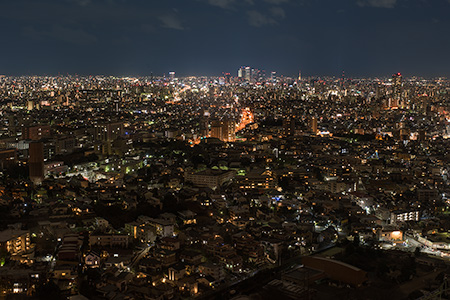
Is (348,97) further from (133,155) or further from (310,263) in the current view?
(310,263)

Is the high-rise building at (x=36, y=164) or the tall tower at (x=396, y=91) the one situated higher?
the tall tower at (x=396, y=91)

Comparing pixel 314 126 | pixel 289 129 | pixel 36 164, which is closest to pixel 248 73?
pixel 314 126

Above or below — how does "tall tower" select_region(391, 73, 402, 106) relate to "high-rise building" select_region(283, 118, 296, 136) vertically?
above

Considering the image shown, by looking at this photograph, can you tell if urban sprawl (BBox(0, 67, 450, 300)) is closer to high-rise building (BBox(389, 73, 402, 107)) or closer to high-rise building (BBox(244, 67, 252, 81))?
high-rise building (BBox(389, 73, 402, 107))

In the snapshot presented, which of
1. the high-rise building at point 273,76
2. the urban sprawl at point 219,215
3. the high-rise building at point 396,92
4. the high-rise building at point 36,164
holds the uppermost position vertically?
the high-rise building at point 273,76

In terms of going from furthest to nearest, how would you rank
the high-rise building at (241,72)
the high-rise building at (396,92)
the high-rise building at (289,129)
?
the high-rise building at (241,72) < the high-rise building at (396,92) < the high-rise building at (289,129)

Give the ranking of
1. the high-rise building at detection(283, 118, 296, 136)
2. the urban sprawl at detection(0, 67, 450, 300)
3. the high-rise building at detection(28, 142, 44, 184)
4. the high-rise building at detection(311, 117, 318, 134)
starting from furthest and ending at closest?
the high-rise building at detection(311, 117, 318, 134), the high-rise building at detection(283, 118, 296, 136), the high-rise building at detection(28, 142, 44, 184), the urban sprawl at detection(0, 67, 450, 300)

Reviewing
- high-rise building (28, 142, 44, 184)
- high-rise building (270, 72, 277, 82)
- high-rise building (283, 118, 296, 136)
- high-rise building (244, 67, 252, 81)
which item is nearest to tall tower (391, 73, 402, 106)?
high-rise building (283, 118, 296, 136)

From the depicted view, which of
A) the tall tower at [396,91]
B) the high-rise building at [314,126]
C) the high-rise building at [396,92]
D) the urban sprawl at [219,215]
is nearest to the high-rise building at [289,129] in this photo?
the urban sprawl at [219,215]

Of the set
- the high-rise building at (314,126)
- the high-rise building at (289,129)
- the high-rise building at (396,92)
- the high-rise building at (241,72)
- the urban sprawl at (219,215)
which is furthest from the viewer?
the high-rise building at (241,72)

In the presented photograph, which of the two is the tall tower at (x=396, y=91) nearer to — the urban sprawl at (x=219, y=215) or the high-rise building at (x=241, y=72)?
the urban sprawl at (x=219, y=215)
